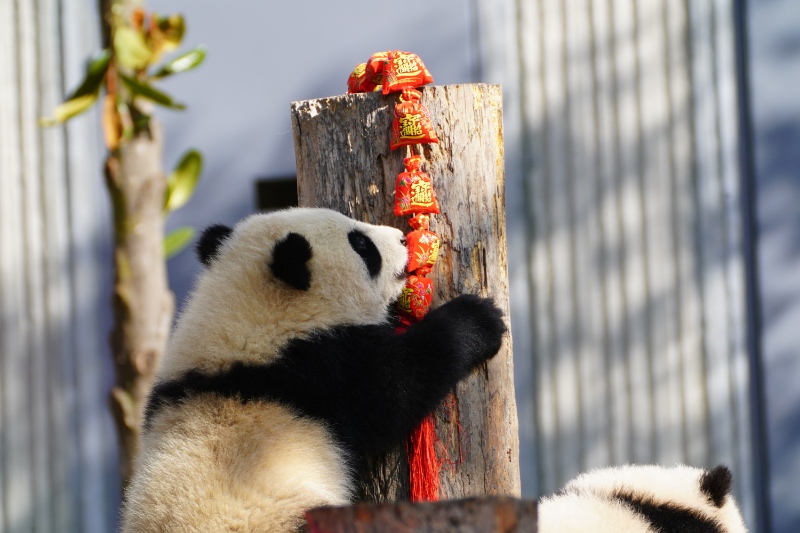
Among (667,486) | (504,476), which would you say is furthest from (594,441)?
(504,476)

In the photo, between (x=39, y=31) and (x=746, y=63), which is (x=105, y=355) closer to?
(x=39, y=31)

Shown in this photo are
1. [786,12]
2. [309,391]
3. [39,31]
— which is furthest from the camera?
[39,31]

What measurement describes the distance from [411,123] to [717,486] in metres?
1.29

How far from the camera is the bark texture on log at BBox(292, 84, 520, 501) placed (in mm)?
2145

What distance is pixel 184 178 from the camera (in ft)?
12.6

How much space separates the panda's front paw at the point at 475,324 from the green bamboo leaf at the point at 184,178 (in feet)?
6.72

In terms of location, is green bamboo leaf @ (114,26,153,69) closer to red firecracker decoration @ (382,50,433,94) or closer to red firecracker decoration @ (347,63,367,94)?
red firecracker decoration @ (347,63,367,94)

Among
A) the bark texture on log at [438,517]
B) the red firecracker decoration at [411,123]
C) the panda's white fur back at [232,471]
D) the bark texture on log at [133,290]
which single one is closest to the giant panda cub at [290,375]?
the panda's white fur back at [232,471]

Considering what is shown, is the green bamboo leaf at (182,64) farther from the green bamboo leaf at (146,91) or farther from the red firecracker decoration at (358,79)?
the red firecracker decoration at (358,79)

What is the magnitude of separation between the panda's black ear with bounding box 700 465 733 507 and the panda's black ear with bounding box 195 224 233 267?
4.90ft

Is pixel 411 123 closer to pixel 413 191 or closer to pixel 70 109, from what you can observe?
pixel 413 191

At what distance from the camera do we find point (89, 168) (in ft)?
14.2

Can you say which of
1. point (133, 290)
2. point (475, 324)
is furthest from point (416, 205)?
point (133, 290)

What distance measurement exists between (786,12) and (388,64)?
275 cm
